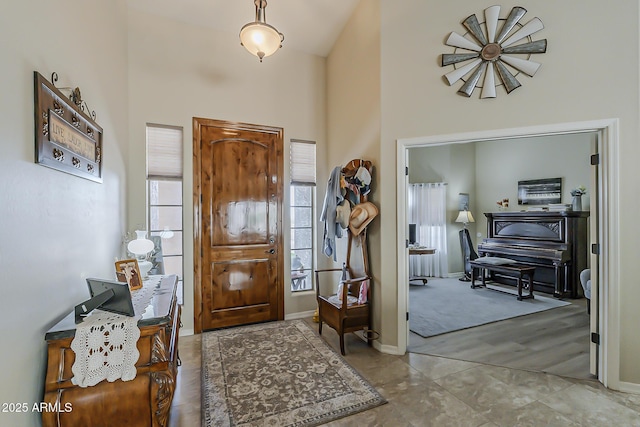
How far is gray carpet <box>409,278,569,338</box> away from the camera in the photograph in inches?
145

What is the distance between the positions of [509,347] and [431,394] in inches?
55.4

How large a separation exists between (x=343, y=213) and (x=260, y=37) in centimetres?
189

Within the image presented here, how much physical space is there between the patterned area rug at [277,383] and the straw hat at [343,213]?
1.34 meters

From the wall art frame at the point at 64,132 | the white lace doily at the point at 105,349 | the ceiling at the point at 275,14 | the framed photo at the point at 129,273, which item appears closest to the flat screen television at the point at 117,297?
the white lace doily at the point at 105,349

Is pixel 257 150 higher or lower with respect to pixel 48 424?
higher

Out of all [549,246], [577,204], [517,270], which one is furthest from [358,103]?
[577,204]

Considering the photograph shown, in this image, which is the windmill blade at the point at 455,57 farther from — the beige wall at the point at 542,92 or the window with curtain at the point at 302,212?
the window with curtain at the point at 302,212

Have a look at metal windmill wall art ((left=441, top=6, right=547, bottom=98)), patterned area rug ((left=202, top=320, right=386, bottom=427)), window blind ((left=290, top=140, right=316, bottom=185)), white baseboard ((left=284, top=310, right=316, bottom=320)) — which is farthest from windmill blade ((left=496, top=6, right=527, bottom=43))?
white baseboard ((left=284, top=310, right=316, bottom=320))

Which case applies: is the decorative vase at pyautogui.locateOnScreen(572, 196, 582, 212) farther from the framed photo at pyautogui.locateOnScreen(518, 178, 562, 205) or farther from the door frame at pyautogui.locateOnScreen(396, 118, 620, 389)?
the door frame at pyautogui.locateOnScreen(396, 118, 620, 389)

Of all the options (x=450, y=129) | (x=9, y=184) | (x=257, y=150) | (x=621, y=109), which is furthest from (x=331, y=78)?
(x=9, y=184)

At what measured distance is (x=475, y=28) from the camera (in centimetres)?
262

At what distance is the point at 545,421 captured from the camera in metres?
1.94

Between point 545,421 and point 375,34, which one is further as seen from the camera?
point 375,34

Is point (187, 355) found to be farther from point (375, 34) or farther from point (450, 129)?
point (375, 34)
